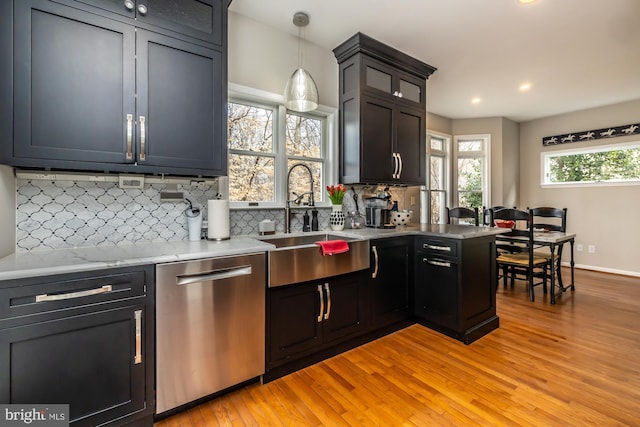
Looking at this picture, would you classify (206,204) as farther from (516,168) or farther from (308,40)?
(516,168)

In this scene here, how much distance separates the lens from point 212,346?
168cm

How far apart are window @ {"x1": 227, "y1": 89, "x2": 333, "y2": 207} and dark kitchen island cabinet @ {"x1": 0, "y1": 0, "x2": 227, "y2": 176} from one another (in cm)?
54

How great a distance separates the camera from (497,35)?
2793 mm

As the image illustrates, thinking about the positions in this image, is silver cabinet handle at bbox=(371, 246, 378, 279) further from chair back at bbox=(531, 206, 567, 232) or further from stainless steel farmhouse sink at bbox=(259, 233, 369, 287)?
chair back at bbox=(531, 206, 567, 232)

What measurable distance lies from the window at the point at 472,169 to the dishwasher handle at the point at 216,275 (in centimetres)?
480

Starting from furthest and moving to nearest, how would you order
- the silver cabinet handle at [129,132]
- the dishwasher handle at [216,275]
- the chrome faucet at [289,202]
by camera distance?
the chrome faucet at [289,202]
the silver cabinet handle at [129,132]
the dishwasher handle at [216,275]

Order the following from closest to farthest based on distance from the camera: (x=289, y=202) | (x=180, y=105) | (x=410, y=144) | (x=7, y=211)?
(x=7, y=211) < (x=180, y=105) < (x=289, y=202) < (x=410, y=144)

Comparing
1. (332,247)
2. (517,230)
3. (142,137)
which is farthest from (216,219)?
(517,230)

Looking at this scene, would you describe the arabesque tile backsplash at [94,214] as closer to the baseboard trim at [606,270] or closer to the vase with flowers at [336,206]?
the vase with flowers at [336,206]

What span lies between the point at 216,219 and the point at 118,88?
3.19 ft

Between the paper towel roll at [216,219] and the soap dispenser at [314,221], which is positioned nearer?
the paper towel roll at [216,219]

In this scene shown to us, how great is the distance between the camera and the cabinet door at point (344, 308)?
2.18m

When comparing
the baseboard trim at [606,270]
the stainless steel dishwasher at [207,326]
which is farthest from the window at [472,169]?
the stainless steel dishwasher at [207,326]

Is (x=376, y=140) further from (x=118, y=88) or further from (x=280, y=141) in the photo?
(x=118, y=88)
